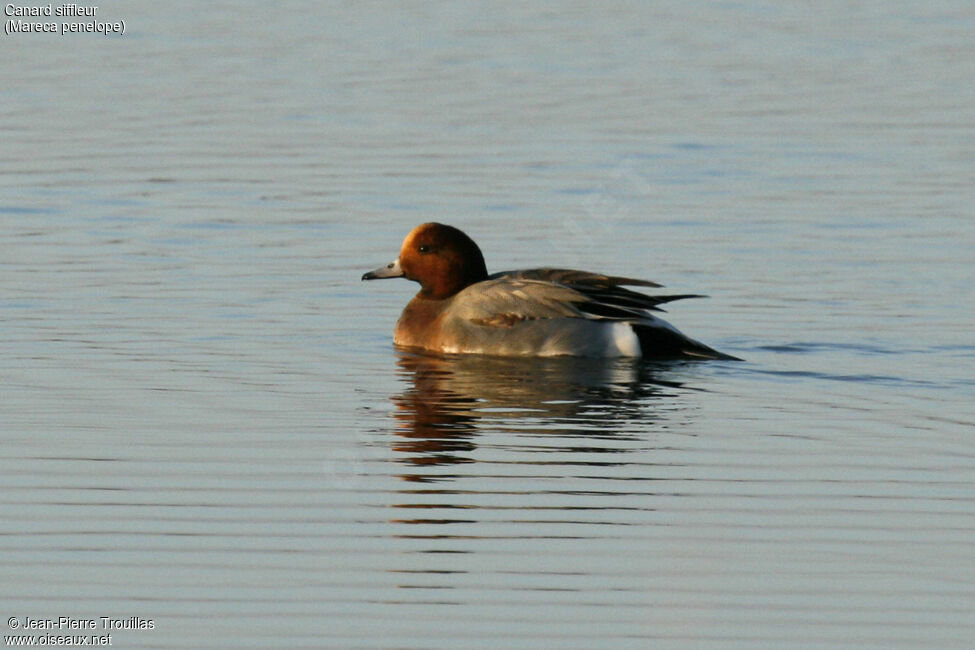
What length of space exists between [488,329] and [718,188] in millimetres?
6479

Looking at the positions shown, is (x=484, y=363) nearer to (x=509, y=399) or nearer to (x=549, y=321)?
(x=549, y=321)

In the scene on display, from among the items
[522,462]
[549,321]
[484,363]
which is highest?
[549,321]

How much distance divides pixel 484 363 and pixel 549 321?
0.52 meters

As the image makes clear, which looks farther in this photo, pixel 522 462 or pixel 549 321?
pixel 549 321

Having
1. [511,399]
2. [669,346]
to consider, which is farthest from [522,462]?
[669,346]

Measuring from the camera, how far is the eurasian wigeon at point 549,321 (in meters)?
12.9

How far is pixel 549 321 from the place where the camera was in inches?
512

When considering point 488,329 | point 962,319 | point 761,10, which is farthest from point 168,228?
point 761,10

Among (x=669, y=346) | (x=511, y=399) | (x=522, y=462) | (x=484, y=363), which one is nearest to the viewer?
(x=522, y=462)

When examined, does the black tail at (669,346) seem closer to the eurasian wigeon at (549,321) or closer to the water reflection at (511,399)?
the eurasian wigeon at (549,321)

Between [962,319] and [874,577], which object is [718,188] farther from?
[874,577]

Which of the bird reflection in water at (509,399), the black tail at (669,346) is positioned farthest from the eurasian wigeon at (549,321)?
the bird reflection in water at (509,399)

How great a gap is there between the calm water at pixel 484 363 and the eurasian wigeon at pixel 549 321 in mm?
202

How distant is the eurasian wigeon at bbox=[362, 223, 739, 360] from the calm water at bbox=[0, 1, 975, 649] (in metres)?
0.20
